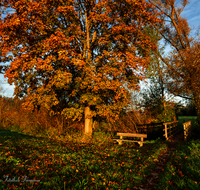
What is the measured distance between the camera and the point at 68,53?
973 cm

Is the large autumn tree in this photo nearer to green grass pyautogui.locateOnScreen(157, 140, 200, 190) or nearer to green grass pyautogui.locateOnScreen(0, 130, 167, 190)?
green grass pyautogui.locateOnScreen(0, 130, 167, 190)

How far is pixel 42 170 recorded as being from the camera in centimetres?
510

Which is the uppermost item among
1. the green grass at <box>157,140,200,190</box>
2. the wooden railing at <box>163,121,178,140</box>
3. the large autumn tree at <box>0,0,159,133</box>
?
the large autumn tree at <box>0,0,159,133</box>

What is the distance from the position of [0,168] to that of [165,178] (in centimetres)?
499

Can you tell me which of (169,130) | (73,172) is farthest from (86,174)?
(169,130)

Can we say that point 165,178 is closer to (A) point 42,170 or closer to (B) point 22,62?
(A) point 42,170

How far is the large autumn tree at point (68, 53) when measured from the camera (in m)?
8.99

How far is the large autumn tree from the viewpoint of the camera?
29.5 feet

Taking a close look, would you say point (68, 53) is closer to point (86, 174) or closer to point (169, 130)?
point (86, 174)

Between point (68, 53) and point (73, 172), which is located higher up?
point (68, 53)

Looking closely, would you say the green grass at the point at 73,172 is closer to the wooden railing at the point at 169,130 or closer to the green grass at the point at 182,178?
the green grass at the point at 182,178

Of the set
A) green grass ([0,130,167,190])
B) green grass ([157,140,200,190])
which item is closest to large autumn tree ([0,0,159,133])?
green grass ([0,130,167,190])

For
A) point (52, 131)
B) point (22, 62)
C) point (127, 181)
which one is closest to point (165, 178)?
point (127, 181)

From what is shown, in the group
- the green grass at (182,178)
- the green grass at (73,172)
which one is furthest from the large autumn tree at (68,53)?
the green grass at (182,178)
